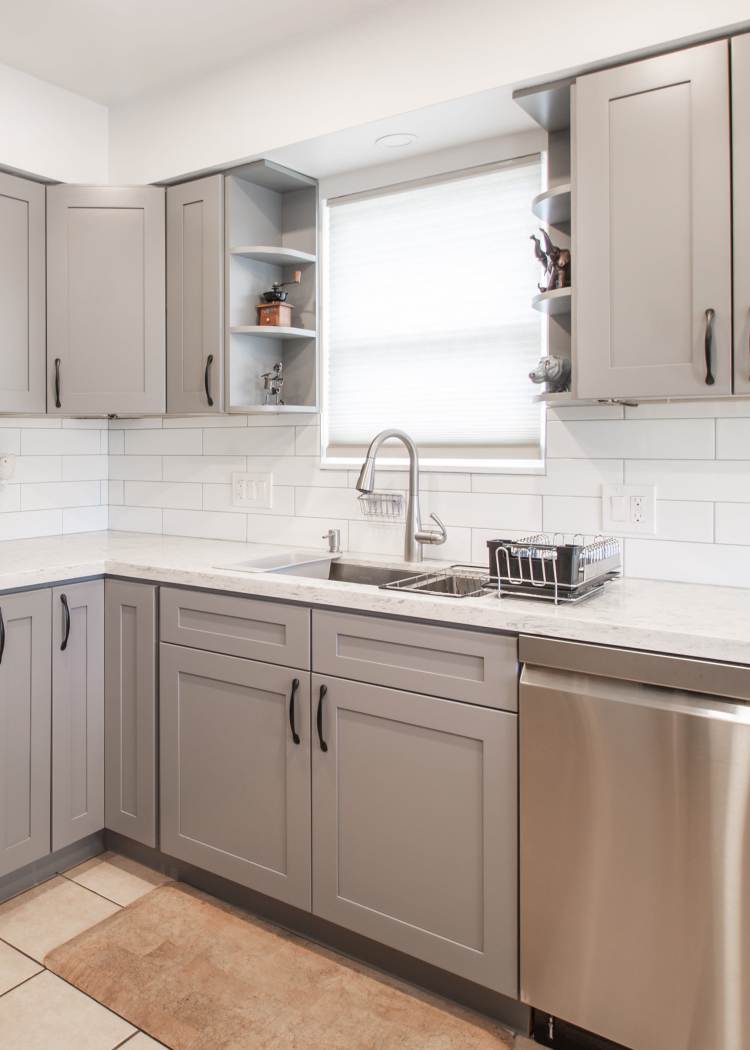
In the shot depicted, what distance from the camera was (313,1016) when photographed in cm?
191

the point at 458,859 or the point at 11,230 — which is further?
the point at 11,230

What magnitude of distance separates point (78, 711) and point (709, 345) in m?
2.08

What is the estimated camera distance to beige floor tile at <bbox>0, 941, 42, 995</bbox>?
6.65 feet

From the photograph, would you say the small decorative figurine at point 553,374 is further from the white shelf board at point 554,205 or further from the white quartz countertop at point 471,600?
the white quartz countertop at point 471,600

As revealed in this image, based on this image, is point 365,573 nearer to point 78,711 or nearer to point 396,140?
point 78,711

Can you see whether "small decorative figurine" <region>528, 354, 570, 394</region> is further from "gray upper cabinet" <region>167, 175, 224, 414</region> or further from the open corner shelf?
"gray upper cabinet" <region>167, 175, 224, 414</region>

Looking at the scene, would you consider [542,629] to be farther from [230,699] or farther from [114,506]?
[114,506]

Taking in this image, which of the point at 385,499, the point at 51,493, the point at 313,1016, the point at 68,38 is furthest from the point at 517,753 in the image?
the point at 68,38

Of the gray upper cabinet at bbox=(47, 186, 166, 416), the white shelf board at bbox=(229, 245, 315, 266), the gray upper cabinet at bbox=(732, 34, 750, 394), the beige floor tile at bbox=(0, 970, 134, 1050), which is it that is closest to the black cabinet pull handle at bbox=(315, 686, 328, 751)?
the beige floor tile at bbox=(0, 970, 134, 1050)

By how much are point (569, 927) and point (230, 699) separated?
1067 millimetres

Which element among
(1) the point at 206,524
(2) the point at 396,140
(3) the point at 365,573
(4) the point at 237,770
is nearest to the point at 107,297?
→ (1) the point at 206,524

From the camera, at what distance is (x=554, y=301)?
2148mm

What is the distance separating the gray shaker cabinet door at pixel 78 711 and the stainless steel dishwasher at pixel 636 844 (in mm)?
1457

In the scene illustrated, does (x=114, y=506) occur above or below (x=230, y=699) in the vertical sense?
above
